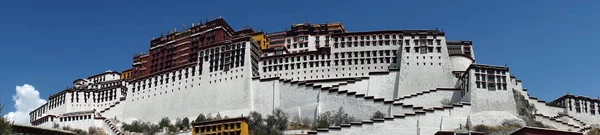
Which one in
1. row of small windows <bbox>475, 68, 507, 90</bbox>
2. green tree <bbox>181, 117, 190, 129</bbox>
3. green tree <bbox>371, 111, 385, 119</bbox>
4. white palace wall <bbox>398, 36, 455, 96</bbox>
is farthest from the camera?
white palace wall <bbox>398, 36, 455, 96</bbox>

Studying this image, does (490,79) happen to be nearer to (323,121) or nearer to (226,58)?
(323,121)

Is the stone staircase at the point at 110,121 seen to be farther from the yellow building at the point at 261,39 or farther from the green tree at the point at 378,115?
the green tree at the point at 378,115

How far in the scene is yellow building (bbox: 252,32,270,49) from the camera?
71.4m

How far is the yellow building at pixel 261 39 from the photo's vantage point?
7138 centimetres

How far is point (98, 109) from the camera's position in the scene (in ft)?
232

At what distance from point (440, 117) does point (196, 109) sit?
80.5 feet

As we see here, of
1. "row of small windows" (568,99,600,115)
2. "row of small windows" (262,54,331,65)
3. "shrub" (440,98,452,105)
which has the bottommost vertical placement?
"row of small windows" (568,99,600,115)

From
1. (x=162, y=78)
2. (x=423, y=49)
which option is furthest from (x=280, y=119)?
(x=162, y=78)

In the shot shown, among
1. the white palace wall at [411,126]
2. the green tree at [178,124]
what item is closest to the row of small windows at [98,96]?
the green tree at [178,124]

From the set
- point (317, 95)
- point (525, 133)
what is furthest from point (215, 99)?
point (525, 133)

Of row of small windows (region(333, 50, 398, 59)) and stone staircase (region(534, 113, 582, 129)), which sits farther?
row of small windows (region(333, 50, 398, 59))

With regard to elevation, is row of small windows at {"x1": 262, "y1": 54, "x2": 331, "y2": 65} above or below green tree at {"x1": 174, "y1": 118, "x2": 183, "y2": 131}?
above

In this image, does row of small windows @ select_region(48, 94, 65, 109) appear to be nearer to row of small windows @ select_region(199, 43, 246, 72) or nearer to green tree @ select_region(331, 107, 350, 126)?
row of small windows @ select_region(199, 43, 246, 72)

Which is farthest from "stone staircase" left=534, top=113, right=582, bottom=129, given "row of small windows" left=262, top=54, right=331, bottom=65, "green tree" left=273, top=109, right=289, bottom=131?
"row of small windows" left=262, top=54, right=331, bottom=65
